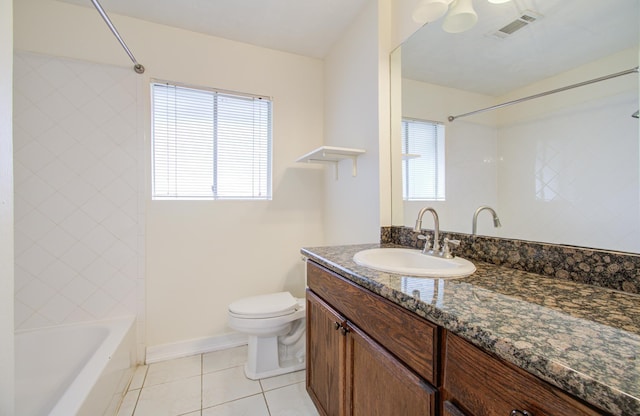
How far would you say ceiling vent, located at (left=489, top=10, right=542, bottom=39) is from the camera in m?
1.03

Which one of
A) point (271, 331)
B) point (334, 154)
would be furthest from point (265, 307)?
point (334, 154)

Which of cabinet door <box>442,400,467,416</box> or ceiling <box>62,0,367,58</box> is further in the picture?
ceiling <box>62,0,367,58</box>

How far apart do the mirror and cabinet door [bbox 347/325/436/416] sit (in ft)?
2.30

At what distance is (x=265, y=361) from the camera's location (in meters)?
1.75

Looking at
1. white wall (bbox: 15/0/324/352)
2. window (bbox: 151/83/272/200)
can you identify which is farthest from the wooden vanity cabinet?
window (bbox: 151/83/272/200)

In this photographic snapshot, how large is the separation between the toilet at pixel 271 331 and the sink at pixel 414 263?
76cm

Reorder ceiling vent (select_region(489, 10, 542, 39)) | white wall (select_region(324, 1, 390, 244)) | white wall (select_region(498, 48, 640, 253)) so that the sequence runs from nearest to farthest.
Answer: white wall (select_region(498, 48, 640, 253)), ceiling vent (select_region(489, 10, 542, 39)), white wall (select_region(324, 1, 390, 244))

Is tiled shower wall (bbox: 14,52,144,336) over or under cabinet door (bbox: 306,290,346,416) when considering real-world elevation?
over

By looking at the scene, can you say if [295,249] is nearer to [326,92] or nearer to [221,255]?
[221,255]

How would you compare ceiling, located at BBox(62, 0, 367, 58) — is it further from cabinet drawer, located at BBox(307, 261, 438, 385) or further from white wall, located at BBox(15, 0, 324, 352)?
cabinet drawer, located at BBox(307, 261, 438, 385)

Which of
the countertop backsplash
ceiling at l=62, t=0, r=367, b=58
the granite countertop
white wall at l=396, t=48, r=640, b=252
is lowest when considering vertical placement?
the granite countertop

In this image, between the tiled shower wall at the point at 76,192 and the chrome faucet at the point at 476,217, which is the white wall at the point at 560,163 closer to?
the chrome faucet at the point at 476,217

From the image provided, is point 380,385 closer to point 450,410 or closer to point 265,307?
point 450,410

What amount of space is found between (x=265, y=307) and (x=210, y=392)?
21.7 inches
